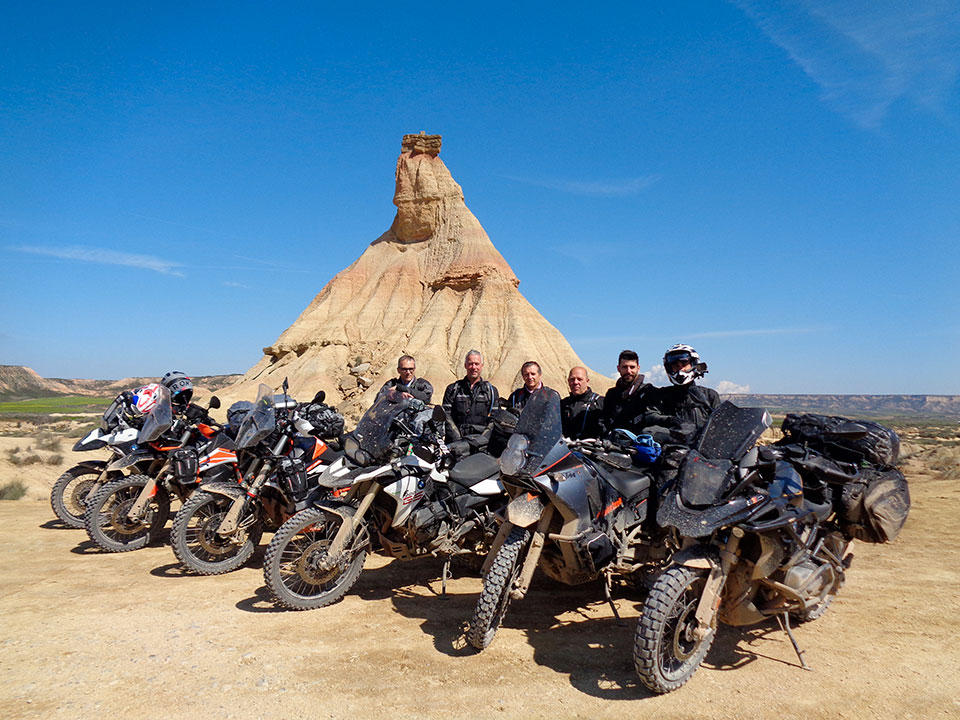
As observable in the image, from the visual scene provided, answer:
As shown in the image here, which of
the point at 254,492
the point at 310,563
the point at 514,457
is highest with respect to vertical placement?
the point at 514,457

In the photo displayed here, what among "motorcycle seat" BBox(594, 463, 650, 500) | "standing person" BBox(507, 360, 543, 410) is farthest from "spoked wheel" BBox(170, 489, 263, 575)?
"motorcycle seat" BBox(594, 463, 650, 500)

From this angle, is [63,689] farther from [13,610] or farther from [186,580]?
[186,580]

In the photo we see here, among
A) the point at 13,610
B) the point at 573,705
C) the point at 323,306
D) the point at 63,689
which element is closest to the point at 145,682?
the point at 63,689

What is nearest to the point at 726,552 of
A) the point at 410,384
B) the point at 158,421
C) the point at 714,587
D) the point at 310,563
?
the point at 714,587

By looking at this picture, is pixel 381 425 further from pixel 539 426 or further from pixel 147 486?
pixel 147 486

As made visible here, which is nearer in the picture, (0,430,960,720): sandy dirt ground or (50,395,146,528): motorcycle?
(0,430,960,720): sandy dirt ground

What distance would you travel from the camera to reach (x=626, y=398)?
638 cm

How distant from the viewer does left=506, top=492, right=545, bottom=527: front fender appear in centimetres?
408

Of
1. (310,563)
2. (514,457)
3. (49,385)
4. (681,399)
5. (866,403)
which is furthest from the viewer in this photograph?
(866,403)

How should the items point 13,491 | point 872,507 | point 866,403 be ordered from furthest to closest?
point 866,403 < point 13,491 < point 872,507

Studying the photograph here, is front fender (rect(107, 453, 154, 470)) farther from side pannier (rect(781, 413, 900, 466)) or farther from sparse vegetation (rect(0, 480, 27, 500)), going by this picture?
side pannier (rect(781, 413, 900, 466))

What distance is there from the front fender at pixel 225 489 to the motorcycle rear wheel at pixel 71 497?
10.2 feet

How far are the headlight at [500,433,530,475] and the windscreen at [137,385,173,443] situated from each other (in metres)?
4.66

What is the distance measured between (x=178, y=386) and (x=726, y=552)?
6850mm
